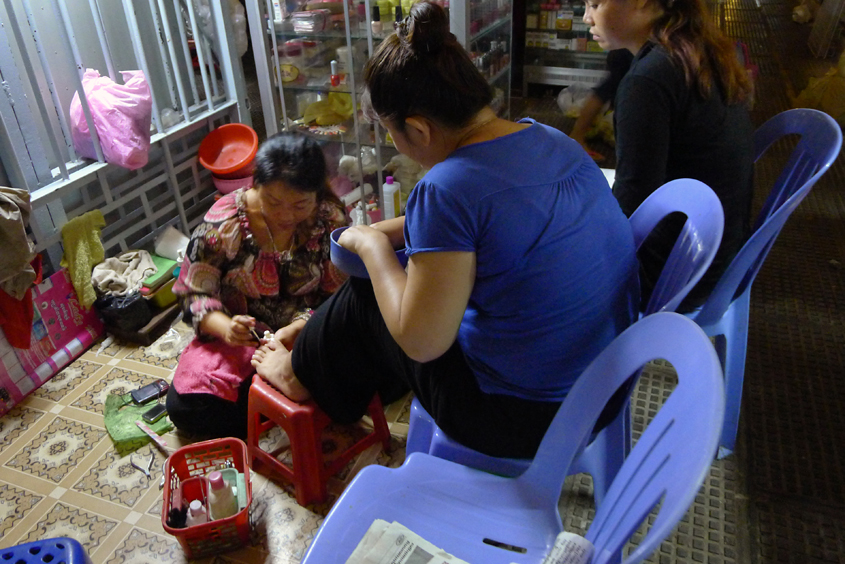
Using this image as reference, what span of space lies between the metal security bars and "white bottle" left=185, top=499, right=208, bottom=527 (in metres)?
1.10

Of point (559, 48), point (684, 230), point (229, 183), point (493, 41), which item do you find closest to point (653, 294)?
point (684, 230)

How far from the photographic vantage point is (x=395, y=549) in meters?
0.89

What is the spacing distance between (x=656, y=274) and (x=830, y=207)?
210cm

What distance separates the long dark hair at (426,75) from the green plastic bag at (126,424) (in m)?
1.26

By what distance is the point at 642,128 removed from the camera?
49.3 inches

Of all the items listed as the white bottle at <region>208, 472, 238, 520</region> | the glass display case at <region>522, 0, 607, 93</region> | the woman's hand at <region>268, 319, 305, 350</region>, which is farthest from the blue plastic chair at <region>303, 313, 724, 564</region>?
the glass display case at <region>522, 0, 607, 93</region>

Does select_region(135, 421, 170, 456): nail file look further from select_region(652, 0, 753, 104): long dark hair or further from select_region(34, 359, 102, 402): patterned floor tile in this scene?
select_region(652, 0, 753, 104): long dark hair

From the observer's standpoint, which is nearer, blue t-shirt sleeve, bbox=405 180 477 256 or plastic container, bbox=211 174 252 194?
blue t-shirt sleeve, bbox=405 180 477 256

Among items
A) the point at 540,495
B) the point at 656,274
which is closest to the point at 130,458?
the point at 540,495

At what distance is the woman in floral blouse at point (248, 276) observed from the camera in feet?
4.87

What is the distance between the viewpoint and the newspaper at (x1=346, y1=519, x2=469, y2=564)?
0.88 meters

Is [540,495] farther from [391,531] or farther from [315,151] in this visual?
[315,151]

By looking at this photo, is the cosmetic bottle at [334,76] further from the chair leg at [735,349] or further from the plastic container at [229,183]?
the chair leg at [735,349]

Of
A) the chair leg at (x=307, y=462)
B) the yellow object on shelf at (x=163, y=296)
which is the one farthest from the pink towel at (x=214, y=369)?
the yellow object on shelf at (x=163, y=296)
